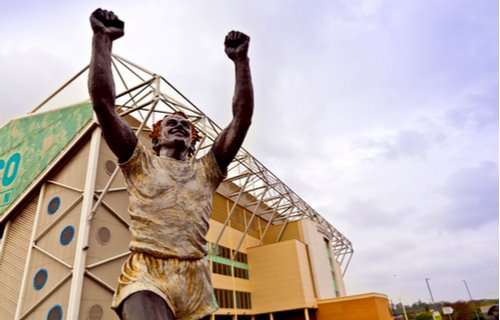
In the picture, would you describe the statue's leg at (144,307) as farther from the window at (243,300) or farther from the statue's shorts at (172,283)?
the window at (243,300)

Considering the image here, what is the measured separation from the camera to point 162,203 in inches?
76.1

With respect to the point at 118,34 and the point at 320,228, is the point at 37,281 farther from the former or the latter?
the point at 320,228

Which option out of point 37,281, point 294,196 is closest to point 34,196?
point 37,281

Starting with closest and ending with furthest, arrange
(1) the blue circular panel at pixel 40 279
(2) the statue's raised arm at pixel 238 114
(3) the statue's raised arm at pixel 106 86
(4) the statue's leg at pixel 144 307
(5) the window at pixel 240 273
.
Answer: (4) the statue's leg at pixel 144 307
(3) the statue's raised arm at pixel 106 86
(2) the statue's raised arm at pixel 238 114
(1) the blue circular panel at pixel 40 279
(5) the window at pixel 240 273

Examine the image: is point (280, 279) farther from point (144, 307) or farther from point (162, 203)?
point (144, 307)

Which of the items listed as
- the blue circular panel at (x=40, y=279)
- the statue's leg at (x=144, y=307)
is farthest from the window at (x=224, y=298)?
the statue's leg at (x=144, y=307)

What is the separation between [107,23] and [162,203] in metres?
0.97

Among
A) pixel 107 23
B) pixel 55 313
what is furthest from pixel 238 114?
pixel 55 313

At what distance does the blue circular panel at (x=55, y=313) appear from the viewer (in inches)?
472

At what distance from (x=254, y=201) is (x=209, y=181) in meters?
28.6

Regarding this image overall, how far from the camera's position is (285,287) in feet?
83.6

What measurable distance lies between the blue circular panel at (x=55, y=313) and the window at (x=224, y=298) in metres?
11.0

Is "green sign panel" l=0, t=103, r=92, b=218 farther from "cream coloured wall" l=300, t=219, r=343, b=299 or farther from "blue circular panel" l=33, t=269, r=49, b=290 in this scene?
"cream coloured wall" l=300, t=219, r=343, b=299

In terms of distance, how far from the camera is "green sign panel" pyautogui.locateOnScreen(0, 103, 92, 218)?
49.2ft
